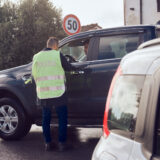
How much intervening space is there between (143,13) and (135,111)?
22725 mm

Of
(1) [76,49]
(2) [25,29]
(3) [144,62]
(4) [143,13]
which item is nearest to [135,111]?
(3) [144,62]

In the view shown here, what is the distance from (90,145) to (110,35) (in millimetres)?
1795

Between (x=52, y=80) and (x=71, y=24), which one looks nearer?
(x=52, y=80)

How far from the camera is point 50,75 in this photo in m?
5.38

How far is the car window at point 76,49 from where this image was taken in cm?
604

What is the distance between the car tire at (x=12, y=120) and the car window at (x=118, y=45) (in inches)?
67.1

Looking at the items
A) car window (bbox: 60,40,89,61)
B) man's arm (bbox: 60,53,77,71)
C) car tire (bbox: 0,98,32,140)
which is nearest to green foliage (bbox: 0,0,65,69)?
car tire (bbox: 0,98,32,140)

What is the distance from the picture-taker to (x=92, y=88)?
5.61m

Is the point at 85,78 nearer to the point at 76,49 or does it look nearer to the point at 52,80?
the point at 52,80

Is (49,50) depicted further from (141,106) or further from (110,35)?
(141,106)

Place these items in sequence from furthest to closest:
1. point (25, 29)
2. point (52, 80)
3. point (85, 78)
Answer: point (25, 29) → point (85, 78) → point (52, 80)

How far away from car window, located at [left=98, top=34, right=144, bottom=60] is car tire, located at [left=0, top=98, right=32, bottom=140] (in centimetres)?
171

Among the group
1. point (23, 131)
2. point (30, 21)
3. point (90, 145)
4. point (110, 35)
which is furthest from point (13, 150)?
point (30, 21)

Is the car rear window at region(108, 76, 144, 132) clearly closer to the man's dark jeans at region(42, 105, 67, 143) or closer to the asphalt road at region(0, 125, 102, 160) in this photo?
the asphalt road at region(0, 125, 102, 160)
